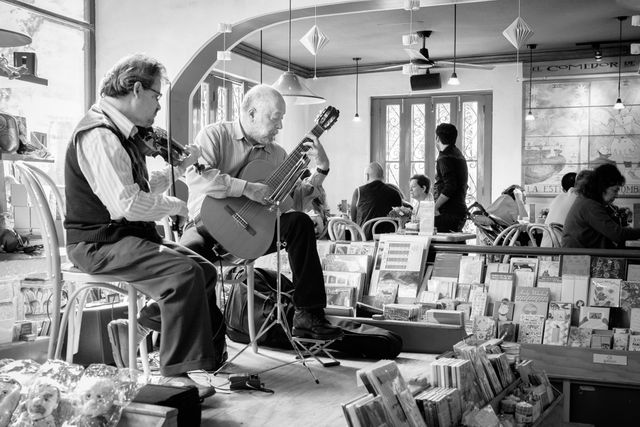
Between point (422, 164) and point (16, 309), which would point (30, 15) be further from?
point (422, 164)

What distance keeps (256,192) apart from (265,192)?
1.8 inches

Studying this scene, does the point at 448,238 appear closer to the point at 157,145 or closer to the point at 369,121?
the point at 157,145

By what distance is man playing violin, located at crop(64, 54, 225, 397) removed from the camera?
2521 millimetres

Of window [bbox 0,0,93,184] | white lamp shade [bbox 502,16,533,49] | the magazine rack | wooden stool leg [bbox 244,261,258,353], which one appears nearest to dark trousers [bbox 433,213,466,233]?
white lamp shade [bbox 502,16,533,49]

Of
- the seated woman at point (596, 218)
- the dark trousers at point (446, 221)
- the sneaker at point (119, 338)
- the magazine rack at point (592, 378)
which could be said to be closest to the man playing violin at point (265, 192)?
the sneaker at point (119, 338)

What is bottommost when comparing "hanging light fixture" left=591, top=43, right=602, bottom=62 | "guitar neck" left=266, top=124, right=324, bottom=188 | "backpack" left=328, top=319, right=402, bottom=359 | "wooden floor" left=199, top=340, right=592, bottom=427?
"wooden floor" left=199, top=340, right=592, bottom=427

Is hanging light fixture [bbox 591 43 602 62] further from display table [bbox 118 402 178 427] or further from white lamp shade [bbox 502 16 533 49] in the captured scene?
display table [bbox 118 402 178 427]

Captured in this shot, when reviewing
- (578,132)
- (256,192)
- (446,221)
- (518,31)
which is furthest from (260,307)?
(578,132)

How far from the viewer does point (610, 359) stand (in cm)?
385

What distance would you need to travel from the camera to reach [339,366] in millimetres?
3400

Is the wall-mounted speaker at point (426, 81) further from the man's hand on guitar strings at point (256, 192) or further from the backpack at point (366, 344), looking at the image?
the man's hand on guitar strings at point (256, 192)

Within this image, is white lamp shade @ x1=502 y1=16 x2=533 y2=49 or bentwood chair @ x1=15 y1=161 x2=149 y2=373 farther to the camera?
white lamp shade @ x1=502 y1=16 x2=533 y2=49

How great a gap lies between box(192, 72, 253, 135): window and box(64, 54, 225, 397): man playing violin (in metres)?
7.17

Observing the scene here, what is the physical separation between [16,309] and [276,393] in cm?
161
